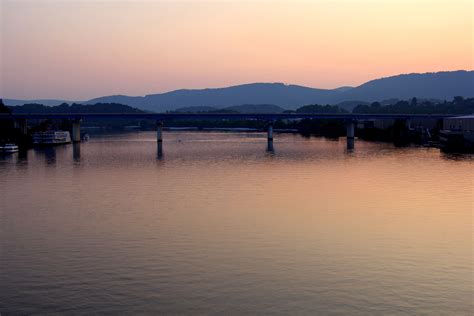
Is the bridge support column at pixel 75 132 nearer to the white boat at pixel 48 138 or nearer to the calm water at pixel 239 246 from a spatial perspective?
the white boat at pixel 48 138

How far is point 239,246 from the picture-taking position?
61.3 ft

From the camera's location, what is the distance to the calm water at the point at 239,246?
45.8 feet

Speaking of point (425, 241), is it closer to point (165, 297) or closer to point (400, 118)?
point (165, 297)

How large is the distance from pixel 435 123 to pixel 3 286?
3327 inches

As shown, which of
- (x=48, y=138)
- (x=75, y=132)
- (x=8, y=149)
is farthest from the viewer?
(x=75, y=132)

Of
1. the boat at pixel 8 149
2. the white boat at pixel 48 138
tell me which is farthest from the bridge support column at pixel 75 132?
the boat at pixel 8 149

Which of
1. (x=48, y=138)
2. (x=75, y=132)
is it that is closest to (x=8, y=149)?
(x=48, y=138)

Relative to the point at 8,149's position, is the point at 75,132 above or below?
above

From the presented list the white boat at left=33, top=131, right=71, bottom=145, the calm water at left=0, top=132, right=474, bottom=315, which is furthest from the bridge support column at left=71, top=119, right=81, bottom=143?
the calm water at left=0, top=132, right=474, bottom=315

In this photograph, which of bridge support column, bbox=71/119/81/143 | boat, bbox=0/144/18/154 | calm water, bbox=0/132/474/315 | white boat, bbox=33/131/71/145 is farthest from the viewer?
bridge support column, bbox=71/119/81/143

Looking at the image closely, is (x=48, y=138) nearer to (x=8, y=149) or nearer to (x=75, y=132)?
(x=75, y=132)

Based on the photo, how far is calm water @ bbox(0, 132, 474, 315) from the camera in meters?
13.9

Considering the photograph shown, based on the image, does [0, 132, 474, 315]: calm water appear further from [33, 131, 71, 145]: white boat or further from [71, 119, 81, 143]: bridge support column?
[71, 119, 81, 143]: bridge support column

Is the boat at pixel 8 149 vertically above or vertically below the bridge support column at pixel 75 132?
below
